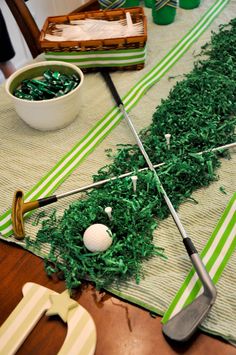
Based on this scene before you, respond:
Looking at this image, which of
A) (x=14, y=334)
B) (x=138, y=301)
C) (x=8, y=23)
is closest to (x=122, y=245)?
(x=138, y=301)

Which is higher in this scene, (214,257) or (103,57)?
(103,57)

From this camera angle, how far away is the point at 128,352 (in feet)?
1.45

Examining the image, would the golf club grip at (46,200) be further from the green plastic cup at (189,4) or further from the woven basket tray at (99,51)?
the green plastic cup at (189,4)

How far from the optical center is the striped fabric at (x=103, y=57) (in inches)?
37.2

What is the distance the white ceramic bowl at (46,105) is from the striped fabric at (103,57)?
0.40 ft

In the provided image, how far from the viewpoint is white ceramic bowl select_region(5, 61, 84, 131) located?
2.43 ft

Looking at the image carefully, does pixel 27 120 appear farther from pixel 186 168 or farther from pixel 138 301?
pixel 138 301

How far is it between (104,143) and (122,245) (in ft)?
1.04

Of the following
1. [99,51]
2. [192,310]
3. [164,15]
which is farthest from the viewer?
[164,15]

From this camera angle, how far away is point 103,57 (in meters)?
0.96

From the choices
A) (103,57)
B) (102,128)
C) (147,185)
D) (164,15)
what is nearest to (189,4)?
(164,15)

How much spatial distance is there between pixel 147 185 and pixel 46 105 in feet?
0.96

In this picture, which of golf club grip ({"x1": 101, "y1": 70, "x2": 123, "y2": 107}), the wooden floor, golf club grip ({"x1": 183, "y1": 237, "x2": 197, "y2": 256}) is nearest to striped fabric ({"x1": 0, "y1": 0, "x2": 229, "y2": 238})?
golf club grip ({"x1": 101, "y1": 70, "x2": 123, "y2": 107})

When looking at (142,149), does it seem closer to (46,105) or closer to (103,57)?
(46,105)
